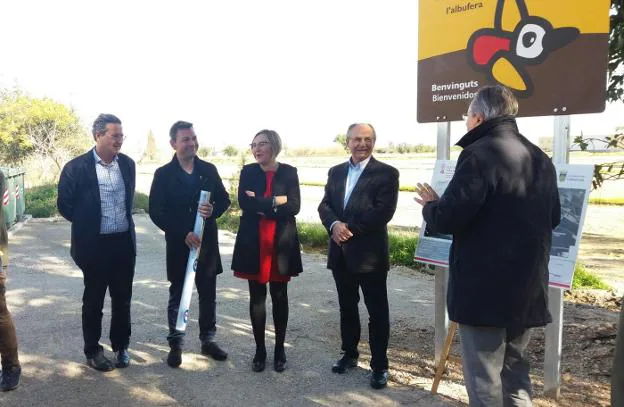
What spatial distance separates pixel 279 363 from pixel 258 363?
0.17m

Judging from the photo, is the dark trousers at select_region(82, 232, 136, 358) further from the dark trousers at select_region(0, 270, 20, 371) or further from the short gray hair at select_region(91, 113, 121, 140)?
the short gray hair at select_region(91, 113, 121, 140)

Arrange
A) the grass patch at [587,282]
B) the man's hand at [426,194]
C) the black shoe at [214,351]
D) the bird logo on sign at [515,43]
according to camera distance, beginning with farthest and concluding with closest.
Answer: the grass patch at [587,282] < the black shoe at [214,351] < the bird logo on sign at [515,43] < the man's hand at [426,194]

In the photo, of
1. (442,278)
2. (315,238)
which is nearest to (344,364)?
(442,278)

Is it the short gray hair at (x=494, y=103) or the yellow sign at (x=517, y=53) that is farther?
the yellow sign at (x=517, y=53)

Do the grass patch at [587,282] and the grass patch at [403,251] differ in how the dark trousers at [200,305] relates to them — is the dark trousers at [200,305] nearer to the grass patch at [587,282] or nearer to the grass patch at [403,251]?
the grass patch at [403,251]

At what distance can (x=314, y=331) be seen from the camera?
527cm

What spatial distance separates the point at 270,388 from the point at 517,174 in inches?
94.6

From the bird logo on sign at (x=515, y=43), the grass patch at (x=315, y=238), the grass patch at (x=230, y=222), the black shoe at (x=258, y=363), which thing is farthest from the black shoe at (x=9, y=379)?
the grass patch at (x=230, y=222)

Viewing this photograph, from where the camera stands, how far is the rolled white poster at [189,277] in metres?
4.29

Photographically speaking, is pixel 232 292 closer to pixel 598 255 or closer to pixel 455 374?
pixel 455 374

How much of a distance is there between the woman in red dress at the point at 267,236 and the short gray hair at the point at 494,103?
192 centimetres

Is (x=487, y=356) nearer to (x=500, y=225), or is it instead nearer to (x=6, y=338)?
(x=500, y=225)

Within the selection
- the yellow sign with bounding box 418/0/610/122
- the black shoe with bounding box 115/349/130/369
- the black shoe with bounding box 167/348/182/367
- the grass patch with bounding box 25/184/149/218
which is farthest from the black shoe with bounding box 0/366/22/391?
the grass patch with bounding box 25/184/149/218

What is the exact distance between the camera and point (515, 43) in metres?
3.64
